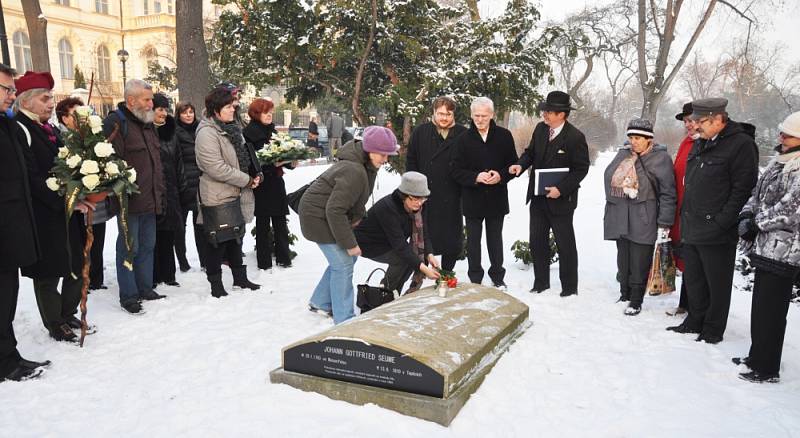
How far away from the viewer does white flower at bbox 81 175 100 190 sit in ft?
14.4

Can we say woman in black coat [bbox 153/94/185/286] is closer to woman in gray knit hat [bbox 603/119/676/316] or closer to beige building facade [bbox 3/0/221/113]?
woman in gray knit hat [bbox 603/119/676/316]

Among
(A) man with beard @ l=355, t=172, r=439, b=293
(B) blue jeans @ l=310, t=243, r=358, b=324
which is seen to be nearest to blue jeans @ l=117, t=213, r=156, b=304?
A: (B) blue jeans @ l=310, t=243, r=358, b=324

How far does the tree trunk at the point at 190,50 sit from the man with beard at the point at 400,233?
6939 mm

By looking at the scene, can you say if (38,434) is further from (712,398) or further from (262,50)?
(262,50)

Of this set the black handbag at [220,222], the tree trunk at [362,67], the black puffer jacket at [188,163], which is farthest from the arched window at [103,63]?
the black handbag at [220,222]

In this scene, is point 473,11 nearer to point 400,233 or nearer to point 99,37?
point 400,233

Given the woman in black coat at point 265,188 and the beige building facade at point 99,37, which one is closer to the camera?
the woman in black coat at point 265,188

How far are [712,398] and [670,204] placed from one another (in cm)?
210

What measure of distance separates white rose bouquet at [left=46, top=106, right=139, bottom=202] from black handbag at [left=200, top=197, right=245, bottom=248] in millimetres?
1142

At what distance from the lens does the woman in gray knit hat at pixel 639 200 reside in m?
5.51

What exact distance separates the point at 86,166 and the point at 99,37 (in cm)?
4558

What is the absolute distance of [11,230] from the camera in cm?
396

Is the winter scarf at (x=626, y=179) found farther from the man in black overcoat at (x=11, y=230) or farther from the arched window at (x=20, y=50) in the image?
the arched window at (x=20, y=50)

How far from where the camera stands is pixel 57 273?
178 inches
